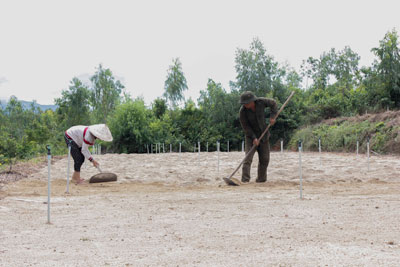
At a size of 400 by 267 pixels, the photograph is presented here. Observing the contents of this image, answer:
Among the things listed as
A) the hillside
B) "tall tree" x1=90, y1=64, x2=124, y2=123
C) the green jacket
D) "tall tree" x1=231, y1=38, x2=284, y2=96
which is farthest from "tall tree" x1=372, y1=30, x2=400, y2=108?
"tall tree" x1=90, y1=64, x2=124, y2=123

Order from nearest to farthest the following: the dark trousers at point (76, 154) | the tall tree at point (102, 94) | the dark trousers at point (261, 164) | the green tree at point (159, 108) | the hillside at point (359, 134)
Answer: the dark trousers at point (261, 164) → the dark trousers at point (76, 154) → the hillside at point (359, 134) → the green tree at point (159, 108) → the tall tree at point (102, 94)

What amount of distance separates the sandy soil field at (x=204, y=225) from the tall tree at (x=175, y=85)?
3641 cm

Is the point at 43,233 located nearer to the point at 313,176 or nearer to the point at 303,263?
the point at 303,263

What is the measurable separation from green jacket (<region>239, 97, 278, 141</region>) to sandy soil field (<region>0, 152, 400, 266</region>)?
4.60ft

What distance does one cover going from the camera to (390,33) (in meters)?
30.0

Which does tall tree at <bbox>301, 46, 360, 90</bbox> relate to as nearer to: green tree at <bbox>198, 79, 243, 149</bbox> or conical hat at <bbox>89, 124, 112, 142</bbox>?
green tree at <bbox>198, 79, 243, 149</bbox>

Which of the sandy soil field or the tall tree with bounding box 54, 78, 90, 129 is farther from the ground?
the tall tree with bounding box 54, 78, 90, 129

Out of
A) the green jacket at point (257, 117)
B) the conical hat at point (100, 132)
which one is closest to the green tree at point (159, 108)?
the conical hat at point (100, 132)

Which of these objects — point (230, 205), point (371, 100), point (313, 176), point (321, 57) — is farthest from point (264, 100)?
point (321, 57)

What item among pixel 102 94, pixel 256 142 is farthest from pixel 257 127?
pixel 102 94

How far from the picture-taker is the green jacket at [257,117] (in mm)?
8953

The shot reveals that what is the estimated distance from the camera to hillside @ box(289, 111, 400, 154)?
61.6ft

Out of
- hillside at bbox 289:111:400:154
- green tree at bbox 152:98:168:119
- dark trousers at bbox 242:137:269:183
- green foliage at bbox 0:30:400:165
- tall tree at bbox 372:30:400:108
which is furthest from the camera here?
green tree at bbox 152:98:168:119

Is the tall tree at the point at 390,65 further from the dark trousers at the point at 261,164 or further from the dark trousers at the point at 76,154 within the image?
the dark trousers at the point at 76,154
